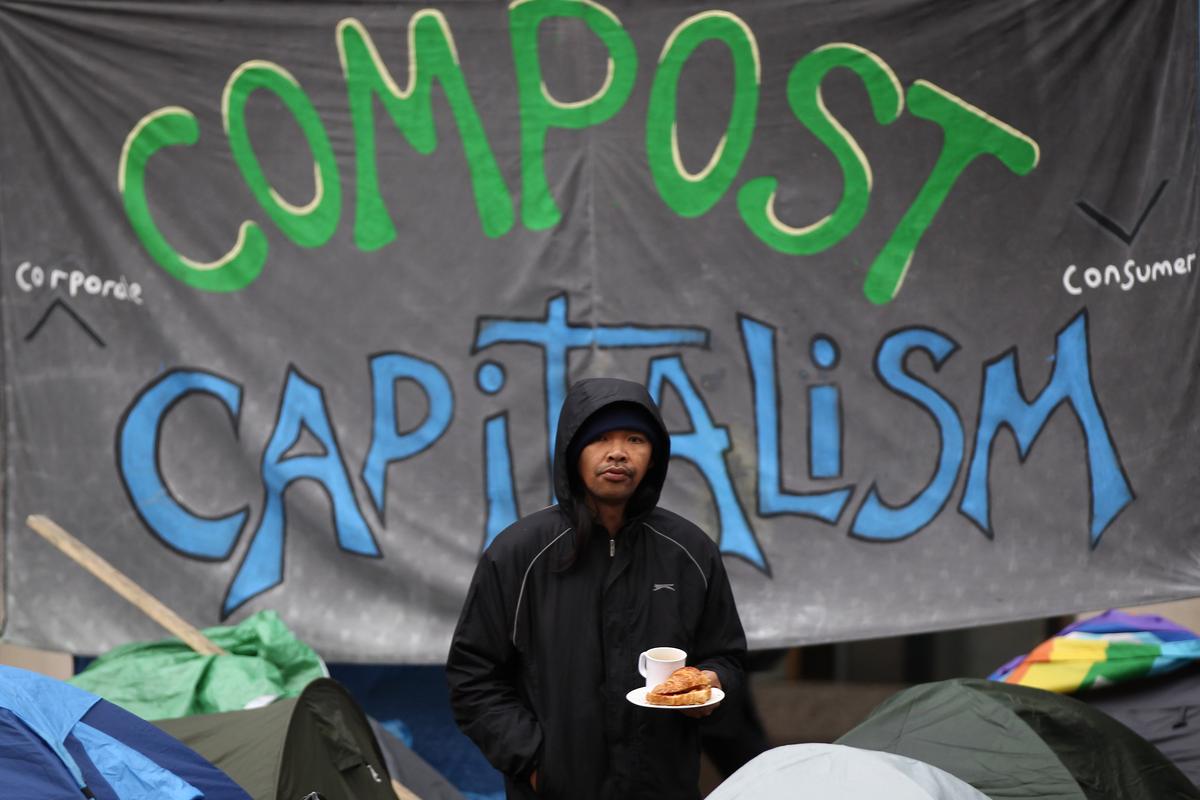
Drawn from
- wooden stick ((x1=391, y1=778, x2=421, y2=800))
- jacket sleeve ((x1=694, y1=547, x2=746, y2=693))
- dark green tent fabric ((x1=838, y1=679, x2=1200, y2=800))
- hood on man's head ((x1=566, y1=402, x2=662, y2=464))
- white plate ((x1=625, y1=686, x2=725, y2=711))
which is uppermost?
hood on man's head ((x1=566, y1=402, x2=662, y2=464))

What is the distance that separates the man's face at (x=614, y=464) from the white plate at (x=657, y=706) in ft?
1.39

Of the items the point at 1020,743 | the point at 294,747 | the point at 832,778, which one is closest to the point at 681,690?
the point at 832,778

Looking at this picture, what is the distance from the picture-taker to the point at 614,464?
Result: 316 centimetres

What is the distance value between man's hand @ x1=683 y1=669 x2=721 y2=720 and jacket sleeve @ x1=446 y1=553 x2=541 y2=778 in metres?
0.34

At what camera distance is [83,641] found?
5062mm

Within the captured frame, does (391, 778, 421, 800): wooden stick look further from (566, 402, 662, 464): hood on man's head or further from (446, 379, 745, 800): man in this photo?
(566, 402, 662, 464): hood on man's head

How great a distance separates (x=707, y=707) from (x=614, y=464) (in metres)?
0.56

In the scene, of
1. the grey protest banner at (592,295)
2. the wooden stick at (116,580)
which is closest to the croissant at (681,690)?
the grey protest banner at (592,295)

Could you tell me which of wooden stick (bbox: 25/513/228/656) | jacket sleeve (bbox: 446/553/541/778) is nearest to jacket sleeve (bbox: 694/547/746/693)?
jacket sleeve (bbox: 446/553/541/778)

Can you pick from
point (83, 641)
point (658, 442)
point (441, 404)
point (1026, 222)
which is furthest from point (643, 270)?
point (83, 641)

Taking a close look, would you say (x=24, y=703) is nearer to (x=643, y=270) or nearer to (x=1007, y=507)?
(x=643, y=270)

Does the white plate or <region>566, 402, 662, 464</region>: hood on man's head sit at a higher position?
<region>566, 402, 662, 464</region>: hood on man's head

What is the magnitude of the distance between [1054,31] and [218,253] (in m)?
2.98

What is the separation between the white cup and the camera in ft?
9.96
